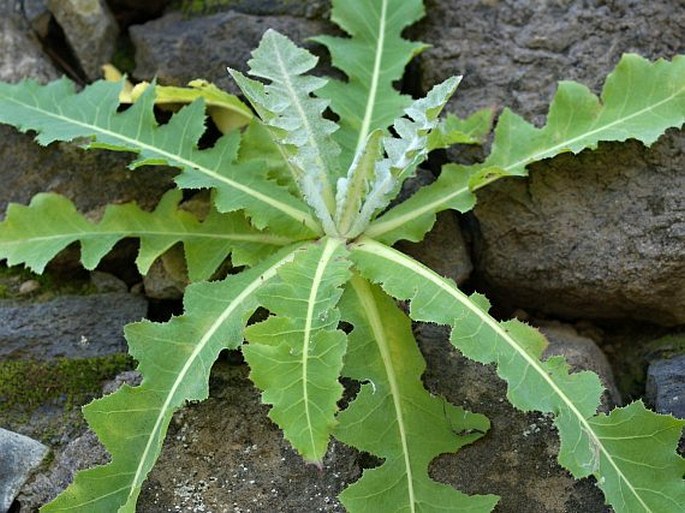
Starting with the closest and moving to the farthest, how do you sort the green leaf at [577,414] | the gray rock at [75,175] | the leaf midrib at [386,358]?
the green leaf at [577,414]
the leaf midrib at [386,358]
the gray rock at [75,175]

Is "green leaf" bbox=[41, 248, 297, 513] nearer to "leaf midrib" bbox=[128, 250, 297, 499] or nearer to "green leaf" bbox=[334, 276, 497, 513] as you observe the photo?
"leaf midrib" bbox=[128, 250, 297, 499]

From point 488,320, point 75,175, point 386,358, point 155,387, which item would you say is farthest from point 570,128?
point 75,175

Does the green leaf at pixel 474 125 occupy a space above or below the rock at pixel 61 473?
above

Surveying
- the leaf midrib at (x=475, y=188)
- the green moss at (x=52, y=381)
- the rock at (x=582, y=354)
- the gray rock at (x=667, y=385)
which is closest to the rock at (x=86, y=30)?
the green moss at (x=52, y=381)

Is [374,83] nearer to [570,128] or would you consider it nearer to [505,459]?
[570,128]

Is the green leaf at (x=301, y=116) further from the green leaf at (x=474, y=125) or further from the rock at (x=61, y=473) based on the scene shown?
the rock at (x=61, y=473)

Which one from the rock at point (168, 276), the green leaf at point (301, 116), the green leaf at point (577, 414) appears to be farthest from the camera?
the rock at point (168, 276)

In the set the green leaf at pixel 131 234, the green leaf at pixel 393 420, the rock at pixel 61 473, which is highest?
the green leaf at pixel 131 234
